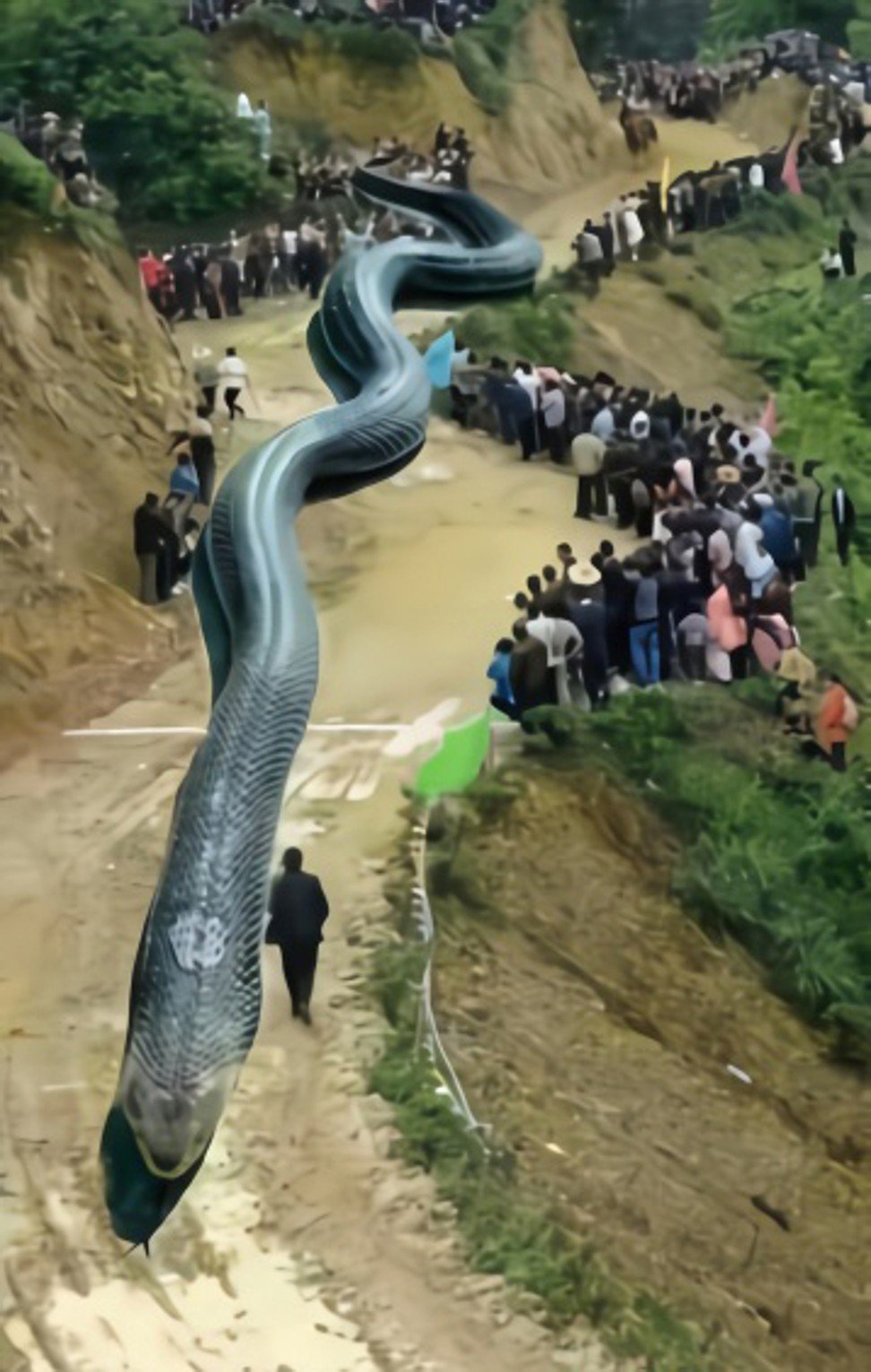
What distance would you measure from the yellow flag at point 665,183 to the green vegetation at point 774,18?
1.44 metres

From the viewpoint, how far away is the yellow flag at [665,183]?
20641 millimetres

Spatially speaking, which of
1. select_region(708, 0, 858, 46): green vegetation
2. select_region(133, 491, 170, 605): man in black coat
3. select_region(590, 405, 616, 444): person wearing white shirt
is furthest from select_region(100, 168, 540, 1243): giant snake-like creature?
select_region(708, 0, 858, 46): green vegetation

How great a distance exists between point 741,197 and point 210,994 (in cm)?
1537

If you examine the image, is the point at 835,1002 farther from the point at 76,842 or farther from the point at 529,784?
the point at 76,842

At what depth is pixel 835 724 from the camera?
1119 cm

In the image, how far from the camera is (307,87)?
20.7 m

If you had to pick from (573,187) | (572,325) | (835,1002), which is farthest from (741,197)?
(835,1002)

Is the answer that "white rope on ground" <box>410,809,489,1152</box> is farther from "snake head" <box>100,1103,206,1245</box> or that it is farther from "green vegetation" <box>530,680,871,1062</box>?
"snake head" <box>100,1103,206,1245</box>

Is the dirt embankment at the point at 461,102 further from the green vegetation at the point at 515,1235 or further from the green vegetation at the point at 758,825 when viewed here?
the green vegetation at the point at 515,1235

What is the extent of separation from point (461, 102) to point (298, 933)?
585 inches

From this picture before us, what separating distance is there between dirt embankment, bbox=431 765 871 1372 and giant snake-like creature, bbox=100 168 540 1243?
1.97 metres

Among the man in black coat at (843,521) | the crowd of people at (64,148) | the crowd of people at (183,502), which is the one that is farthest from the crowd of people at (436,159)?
the man in black coat at (843,521)

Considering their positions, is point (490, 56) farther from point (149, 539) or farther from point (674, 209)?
point (149, 539)

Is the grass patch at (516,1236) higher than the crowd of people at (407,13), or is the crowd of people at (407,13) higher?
the crowd of people at (407,13)
